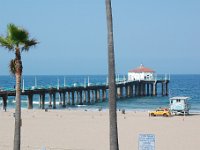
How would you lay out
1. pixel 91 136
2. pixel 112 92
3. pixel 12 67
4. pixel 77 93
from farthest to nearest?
pixel 77 93 → pixel 91 136 → pixel 12 67 → pixel 112 92

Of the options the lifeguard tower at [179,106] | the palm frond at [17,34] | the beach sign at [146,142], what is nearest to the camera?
the beach sign at [146,142]

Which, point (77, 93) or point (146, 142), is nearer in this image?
point (146, 142)

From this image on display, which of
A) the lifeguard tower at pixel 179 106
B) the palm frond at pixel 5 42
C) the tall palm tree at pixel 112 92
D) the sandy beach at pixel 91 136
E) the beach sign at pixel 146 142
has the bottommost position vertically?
the sandy beach at pixel 91 136

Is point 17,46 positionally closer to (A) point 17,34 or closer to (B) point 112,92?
(A) point 17,34

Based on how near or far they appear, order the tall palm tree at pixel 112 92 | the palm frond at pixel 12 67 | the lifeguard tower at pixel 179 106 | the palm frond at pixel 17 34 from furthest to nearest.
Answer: the lifeguard tower at pixel 179 106 → the palm frond at pixel 12 67 → the palm frond at pixel 17 34 → the tall palm tree at pixel 112 92

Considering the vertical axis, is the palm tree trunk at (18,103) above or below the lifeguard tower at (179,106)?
above

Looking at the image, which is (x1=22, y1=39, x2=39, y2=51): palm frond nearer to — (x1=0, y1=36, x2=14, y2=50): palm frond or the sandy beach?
(x1=0, y1=36, x2=14, y2=50): palm frond

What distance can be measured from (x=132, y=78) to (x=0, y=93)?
4798cm

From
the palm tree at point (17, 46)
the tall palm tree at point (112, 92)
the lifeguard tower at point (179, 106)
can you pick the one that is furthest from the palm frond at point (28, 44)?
the lifeguard tower at point (179, 106)

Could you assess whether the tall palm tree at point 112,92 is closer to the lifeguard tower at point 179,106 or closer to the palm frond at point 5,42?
the palm frond at point 5,42

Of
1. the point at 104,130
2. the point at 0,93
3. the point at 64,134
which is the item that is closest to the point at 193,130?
the point at 104,130

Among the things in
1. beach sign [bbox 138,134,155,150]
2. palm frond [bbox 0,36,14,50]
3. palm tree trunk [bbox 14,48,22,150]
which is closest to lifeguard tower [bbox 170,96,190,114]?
palm tree trunk [bbox 14,48,22,150]

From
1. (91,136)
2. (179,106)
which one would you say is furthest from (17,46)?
(179,106)

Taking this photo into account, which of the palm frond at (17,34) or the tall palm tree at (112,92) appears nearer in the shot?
the tall palm tree at (112,92)
